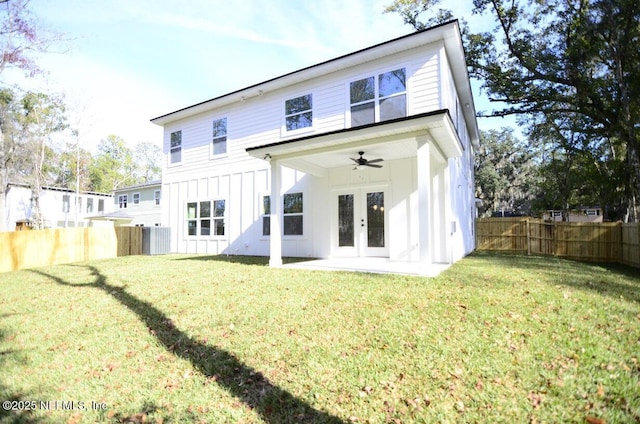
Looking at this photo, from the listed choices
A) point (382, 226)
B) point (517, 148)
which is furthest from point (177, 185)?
point (517, 148)

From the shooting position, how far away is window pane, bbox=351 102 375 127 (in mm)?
10094

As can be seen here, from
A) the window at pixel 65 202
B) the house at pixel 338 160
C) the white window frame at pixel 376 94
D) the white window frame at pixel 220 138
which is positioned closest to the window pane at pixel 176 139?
the house at pixel 338 160

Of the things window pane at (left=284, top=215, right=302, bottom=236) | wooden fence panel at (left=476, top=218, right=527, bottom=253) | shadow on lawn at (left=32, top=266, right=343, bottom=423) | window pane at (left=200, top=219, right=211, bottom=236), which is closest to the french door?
window pane at (left=284, top=215, right=302, bottom=236)

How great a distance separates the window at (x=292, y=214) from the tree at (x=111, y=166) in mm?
40315

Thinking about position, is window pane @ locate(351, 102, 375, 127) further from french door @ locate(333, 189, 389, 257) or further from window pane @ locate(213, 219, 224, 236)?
window pane @ locate(213, 219, 224, 236)

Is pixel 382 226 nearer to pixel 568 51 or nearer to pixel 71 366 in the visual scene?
pixel 71 366

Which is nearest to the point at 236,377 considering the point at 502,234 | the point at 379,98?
the point at 379,98

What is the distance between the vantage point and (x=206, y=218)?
46.1 feet

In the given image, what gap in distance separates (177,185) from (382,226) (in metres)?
10.2

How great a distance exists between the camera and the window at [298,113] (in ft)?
38.0

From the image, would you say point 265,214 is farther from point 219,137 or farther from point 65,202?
point 65,202

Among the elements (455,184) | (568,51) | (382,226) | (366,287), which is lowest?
(366,287)

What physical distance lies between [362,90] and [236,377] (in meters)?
9.40

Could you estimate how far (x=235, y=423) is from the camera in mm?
2480
